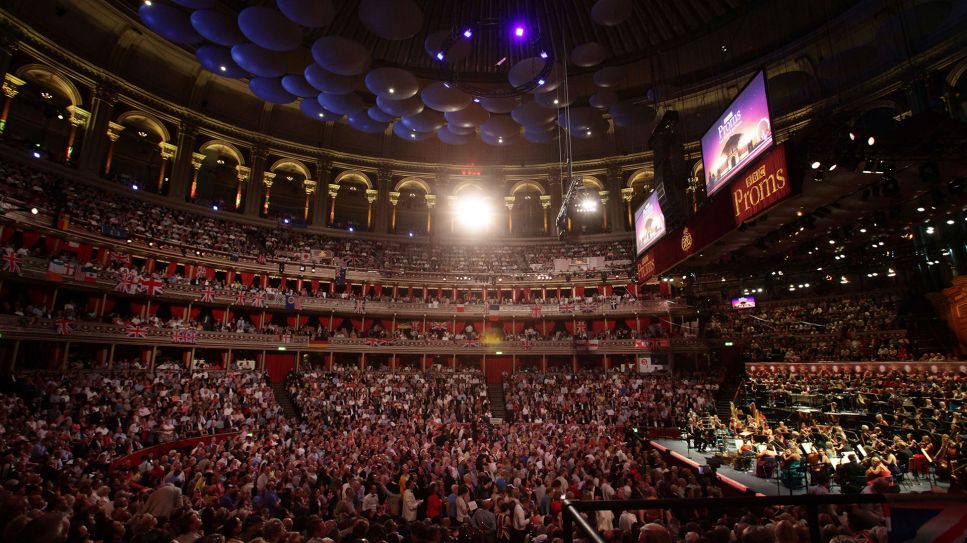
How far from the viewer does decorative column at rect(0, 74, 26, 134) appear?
2384 centimetres

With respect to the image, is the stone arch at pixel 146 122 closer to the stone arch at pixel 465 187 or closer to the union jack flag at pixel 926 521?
the stone arch at pixel 465 187

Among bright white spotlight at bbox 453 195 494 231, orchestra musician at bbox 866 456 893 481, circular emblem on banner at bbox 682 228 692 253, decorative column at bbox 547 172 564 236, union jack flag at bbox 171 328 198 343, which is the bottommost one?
orchestra musician at bbox 866 456 893 481

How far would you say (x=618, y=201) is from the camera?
122ft

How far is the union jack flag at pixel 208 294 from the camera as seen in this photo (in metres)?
27.6

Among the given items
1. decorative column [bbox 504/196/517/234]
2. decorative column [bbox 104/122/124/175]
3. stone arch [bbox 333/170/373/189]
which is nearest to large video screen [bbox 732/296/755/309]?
decorative column [bbox 504/196/517/234]

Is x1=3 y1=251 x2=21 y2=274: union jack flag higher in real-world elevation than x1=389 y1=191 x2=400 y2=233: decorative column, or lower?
lower

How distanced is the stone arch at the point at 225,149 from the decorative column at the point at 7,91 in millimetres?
9431

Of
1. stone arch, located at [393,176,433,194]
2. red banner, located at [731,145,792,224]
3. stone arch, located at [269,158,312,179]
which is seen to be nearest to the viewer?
red banner, located at [731,145,792,224]

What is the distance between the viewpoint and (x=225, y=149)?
34062 millimetres

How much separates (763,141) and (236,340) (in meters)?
28.1

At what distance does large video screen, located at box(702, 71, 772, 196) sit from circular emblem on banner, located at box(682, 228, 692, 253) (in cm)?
139

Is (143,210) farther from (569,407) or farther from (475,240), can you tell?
(569,407)

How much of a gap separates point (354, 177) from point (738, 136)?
32447 mm

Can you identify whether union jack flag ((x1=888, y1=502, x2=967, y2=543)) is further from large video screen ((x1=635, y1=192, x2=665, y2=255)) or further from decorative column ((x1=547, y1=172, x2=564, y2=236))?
decorative column ((x1=547, y1=172, x2=564, y2=236))
